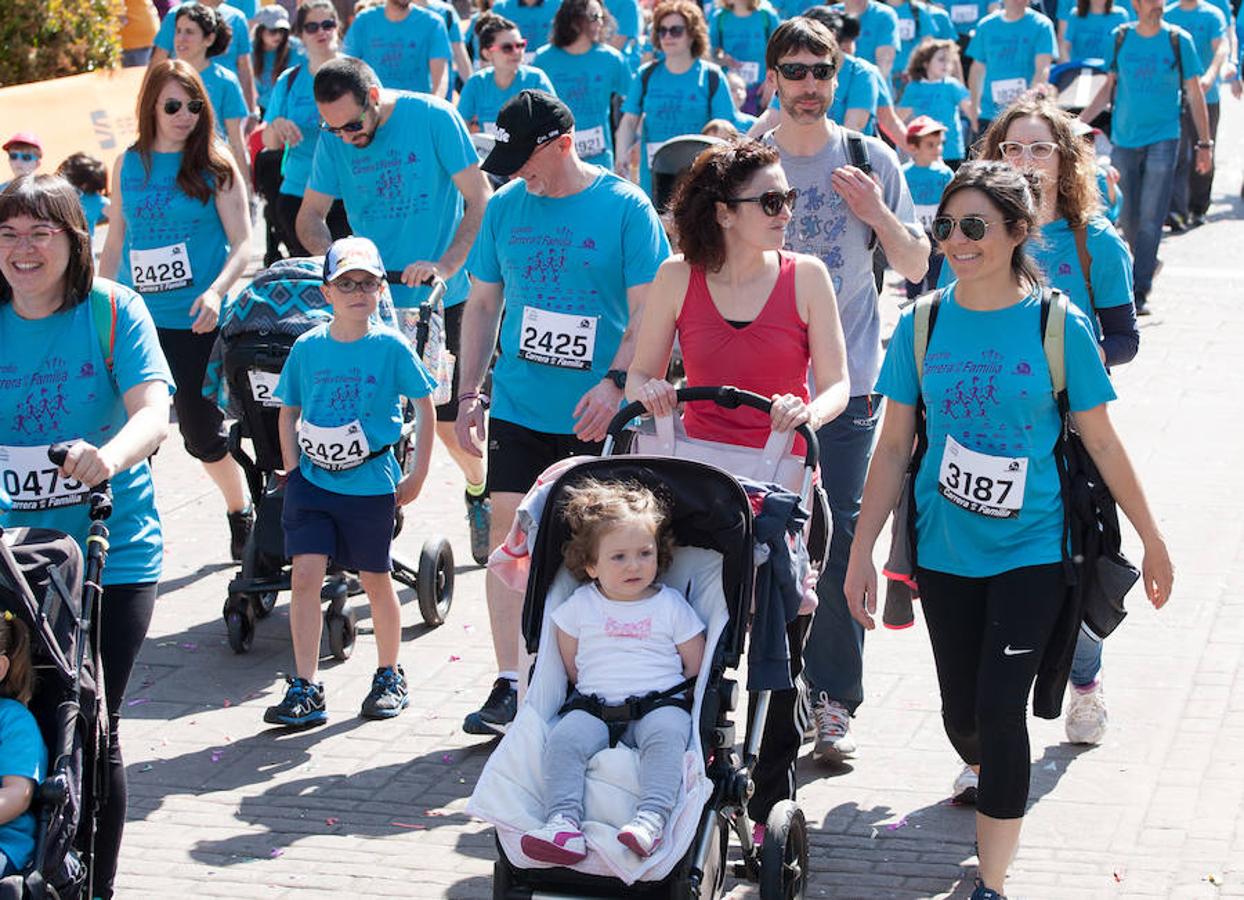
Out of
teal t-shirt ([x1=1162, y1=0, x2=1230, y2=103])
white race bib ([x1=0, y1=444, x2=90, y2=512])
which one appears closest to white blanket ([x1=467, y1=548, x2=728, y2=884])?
white race bib ([x1=0, y1=444, x2=90, y2=512])

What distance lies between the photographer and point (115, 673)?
5105 mm

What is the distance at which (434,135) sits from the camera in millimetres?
8109

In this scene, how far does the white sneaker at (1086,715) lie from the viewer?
21.0 ft

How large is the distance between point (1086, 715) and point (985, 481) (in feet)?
5.31

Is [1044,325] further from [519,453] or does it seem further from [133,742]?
[133,742]

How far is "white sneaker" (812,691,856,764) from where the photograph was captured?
20.7 feet

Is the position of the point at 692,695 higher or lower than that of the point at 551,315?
lower

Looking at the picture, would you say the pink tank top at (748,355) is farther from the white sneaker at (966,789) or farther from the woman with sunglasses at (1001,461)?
the white sneaker at (966,789)

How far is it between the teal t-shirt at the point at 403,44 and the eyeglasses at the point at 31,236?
8574mm

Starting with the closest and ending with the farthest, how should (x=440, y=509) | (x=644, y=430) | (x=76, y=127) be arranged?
(x=644, y=430)
(x=440, y=509)
(x=76, y=127)

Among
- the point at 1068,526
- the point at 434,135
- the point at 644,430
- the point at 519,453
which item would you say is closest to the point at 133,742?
the point at 519,453

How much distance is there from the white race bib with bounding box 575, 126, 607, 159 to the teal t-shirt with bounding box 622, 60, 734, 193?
35cm

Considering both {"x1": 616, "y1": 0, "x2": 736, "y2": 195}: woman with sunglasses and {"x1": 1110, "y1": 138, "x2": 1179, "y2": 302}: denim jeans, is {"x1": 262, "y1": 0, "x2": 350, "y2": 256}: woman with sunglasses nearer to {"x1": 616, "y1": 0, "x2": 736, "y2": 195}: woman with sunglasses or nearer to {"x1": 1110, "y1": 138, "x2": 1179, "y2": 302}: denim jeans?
{"x1": 616, "y1": 0, "x2": 736, "y2": 195}: woman with sunglasses

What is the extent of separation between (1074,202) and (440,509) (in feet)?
14.3
